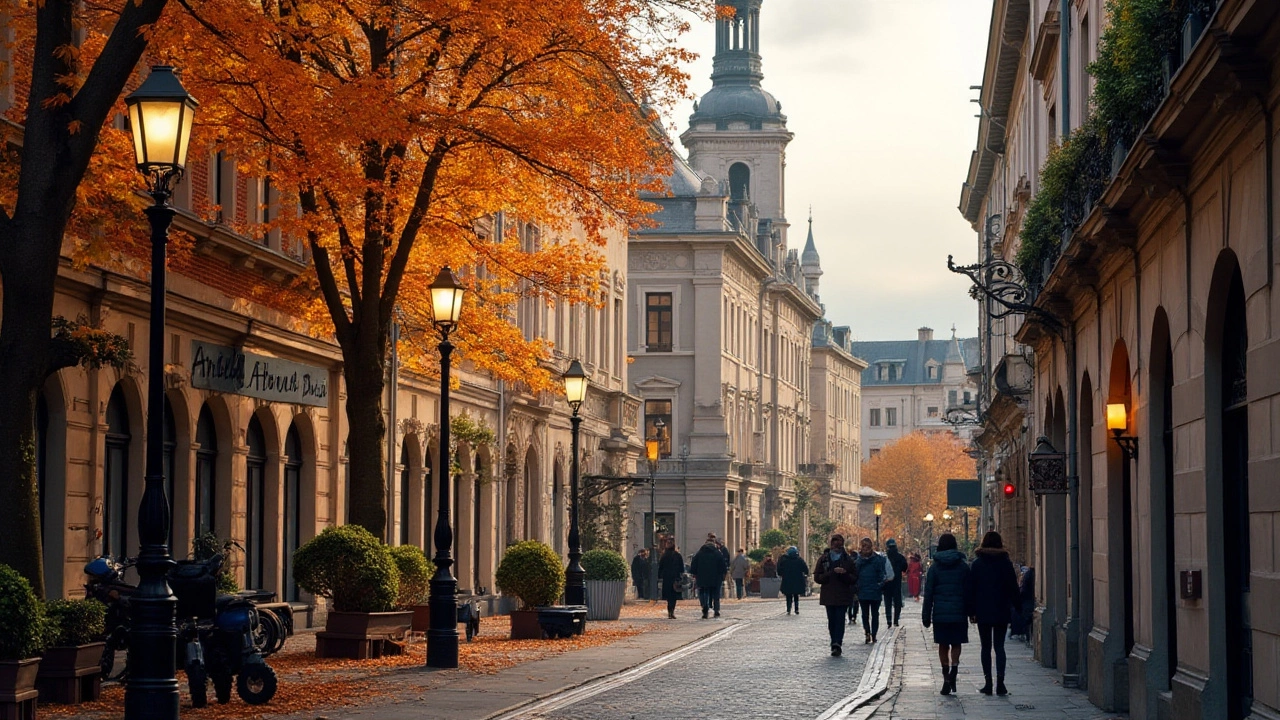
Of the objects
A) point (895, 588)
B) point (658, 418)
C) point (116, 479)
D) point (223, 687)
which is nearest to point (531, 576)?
point (116, 479)

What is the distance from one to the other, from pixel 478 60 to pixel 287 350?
26.2 ft

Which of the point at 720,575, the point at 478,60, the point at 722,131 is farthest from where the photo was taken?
the point at 722,131

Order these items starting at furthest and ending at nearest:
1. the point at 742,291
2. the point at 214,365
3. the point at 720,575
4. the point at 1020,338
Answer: the point at 742,291, the point at 720,575, the point at 1020,338, the point at 214,365

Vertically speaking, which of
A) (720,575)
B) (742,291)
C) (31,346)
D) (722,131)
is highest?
(722,131)

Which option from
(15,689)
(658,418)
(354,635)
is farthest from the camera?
(658,418)

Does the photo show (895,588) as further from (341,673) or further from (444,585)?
(341,673)

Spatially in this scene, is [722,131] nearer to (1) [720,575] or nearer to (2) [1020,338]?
(1) [720,575]

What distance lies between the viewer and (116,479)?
908 inches

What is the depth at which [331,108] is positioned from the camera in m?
20.4

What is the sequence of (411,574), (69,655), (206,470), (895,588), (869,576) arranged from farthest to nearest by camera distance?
1. (895,588)
2. (869,576)
3. (206,470)
4. (411,574)
5. (69,655)

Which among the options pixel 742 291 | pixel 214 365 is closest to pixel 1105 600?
pixel 214 365

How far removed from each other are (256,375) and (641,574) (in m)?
30.1

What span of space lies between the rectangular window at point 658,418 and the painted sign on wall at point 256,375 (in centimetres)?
4498

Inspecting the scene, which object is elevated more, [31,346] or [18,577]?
[31,346]
